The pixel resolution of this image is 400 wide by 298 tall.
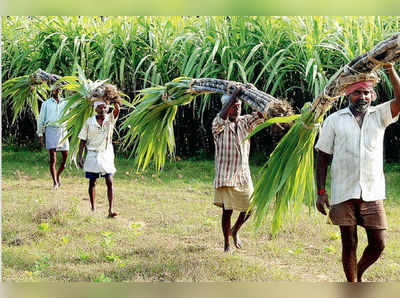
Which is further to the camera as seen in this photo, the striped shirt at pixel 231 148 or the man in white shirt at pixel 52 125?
the man in white shirt at pixel 52 125

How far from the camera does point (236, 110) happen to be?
380 centimetres

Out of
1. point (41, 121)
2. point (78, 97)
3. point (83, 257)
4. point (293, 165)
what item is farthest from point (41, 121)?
point (293, 165)

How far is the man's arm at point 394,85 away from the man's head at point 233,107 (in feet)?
3.54

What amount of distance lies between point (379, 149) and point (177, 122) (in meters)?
4.18

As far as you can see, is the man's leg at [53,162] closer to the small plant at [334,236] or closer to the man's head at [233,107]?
the man's head at [233,107]

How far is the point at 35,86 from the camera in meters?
5.08

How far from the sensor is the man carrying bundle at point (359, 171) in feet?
9.39

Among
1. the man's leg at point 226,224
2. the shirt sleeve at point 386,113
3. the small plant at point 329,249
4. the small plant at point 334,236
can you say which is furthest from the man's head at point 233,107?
the small plant at point 334,236

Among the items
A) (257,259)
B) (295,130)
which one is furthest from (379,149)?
(257,259)

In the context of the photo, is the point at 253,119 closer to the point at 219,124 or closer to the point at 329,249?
the point at 219,124

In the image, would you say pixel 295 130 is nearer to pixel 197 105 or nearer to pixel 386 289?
pixel 386 289

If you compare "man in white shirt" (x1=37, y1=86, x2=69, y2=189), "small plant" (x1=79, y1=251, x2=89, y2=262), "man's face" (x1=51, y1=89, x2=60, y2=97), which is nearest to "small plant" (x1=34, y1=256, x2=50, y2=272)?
"small plant" (x1=79, y1=251, x2=89, y2=262)

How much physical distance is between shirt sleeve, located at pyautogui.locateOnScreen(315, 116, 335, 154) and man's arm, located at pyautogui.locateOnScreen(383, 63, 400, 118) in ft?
1.03

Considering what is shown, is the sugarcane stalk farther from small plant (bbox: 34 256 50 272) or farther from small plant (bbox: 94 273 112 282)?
small plant (bbox: 34 256 50 272)
